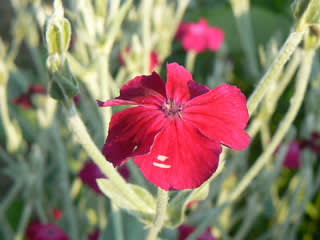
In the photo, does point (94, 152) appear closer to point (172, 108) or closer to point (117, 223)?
point (172, 108)

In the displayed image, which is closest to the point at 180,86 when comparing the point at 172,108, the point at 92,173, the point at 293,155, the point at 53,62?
the point at 172,108

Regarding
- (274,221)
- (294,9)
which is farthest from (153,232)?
(274,221)

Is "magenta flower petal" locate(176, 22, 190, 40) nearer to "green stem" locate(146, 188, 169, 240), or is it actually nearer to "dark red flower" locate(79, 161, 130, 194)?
"dark red flower" locate(79, 161, 130, 194)

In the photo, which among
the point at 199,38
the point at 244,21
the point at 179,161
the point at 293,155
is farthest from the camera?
the point at 199,38

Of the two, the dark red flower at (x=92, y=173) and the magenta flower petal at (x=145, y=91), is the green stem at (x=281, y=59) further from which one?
the dark red flower at (x=92, y=173)

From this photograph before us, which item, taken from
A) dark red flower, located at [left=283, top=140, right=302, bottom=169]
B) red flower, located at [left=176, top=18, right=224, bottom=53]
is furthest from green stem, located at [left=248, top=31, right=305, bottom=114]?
red flower, located at [left=176, top=18, right=224, bottom=53]

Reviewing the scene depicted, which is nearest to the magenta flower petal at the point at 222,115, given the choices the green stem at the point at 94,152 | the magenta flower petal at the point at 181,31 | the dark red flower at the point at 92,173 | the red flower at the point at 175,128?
the red flower at the point at 175,128
